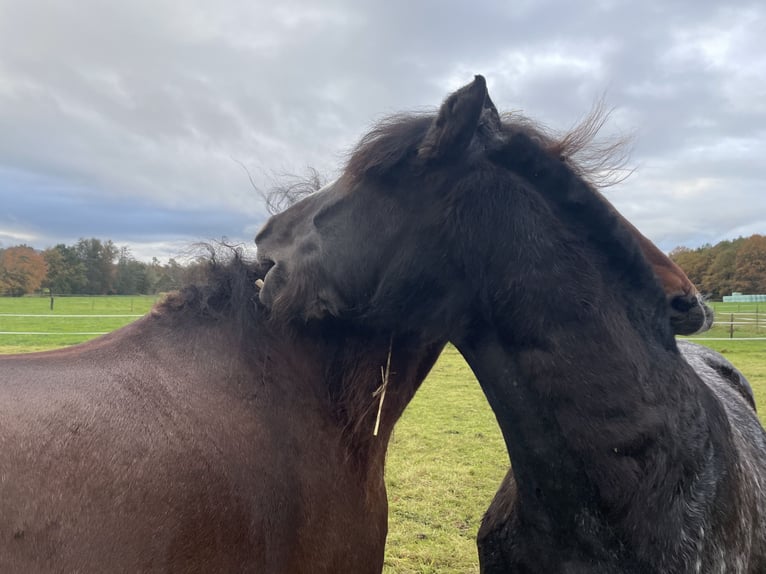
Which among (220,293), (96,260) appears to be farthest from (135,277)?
(96,260)

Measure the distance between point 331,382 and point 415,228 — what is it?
0.74 m

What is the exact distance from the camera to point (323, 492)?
1.86 m

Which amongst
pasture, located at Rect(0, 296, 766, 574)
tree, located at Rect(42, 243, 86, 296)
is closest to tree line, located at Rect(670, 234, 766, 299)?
pasture, located at Rect(0, 296, 766, 574)

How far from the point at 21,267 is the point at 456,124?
4662cm

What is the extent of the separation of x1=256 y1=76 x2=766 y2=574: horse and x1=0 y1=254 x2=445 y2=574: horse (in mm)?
266

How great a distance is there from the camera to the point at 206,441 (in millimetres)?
1642

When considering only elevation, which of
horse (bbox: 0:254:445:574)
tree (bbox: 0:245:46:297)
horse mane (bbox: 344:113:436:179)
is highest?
tree (bbox: 0:245:46:297)

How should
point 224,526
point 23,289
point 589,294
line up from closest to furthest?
point 224,526 < point 589,294 < point 23,289

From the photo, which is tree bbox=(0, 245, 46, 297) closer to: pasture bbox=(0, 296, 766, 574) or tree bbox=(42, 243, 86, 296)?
tree bbox=(42, 243, 86, 296)

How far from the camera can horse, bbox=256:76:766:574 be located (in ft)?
5.38

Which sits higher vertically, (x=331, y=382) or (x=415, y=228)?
(x=415, y=228)

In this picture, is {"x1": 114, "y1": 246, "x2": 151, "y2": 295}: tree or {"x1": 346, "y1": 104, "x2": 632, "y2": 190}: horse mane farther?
{"x1": 114, "y1": 246, "x2": 151, "y2": 295}: tree

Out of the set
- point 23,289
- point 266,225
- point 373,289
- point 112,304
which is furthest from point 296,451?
point 23,289

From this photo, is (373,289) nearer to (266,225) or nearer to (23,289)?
(266,225)
